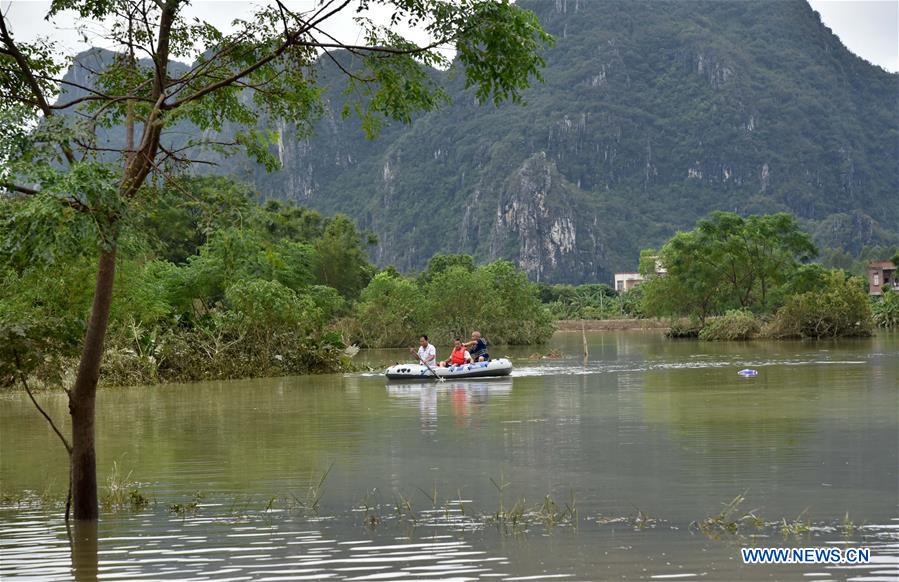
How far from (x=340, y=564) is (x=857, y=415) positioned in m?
12.7

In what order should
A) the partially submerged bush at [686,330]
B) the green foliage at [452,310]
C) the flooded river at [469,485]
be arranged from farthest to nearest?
the partially submerged bush at [686,330] → the green foliage at [452,310] → the flooded river at [469,485]

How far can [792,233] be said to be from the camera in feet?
210

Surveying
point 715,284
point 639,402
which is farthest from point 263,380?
point 715,284

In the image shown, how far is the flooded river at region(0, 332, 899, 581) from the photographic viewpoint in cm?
832

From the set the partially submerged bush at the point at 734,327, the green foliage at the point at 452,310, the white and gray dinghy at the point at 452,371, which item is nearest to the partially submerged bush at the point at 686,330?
the partially submerged bush at the point at 734,327

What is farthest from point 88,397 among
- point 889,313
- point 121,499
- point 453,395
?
point 889,313

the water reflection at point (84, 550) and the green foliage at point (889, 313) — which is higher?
Result: the green foliage at point (889, 313)

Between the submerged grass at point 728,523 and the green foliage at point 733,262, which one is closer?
the submerged grass at point 728,523

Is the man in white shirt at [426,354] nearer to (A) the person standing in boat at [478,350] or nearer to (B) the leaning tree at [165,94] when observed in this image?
(A) the person standing in boat at [478,350]

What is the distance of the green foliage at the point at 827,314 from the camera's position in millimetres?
56562

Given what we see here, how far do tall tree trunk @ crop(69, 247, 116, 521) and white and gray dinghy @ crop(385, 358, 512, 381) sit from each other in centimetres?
2031

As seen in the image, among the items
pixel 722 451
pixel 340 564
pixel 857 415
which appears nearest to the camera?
pixel 340 564

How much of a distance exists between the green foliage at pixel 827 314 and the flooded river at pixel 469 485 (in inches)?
1347

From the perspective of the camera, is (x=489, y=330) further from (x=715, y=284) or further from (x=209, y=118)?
(x=209, y=118)
